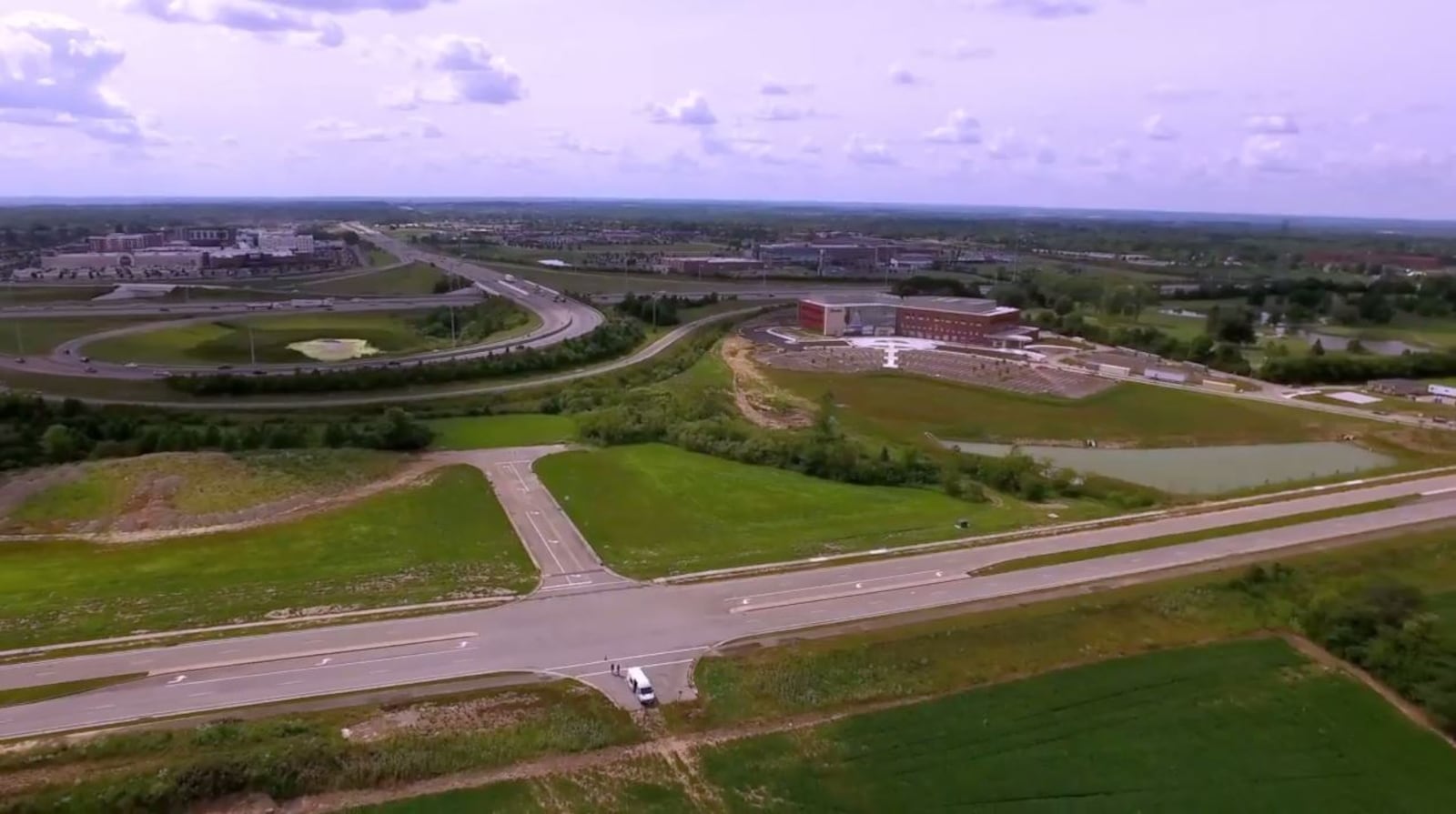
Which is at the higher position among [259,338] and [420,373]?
[259,338]

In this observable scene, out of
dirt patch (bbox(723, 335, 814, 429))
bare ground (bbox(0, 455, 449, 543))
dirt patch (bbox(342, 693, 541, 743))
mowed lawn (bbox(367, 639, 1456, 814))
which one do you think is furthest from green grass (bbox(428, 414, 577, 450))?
mowed lawn (bbox(367, 639, 1456, 814))

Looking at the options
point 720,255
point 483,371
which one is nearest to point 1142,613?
point 483,371

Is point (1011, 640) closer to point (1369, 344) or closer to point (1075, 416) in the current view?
point (1075, 416)

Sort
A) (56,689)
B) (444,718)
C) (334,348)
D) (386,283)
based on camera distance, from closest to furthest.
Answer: (444,718), (56,689), (334,348), (386,283)

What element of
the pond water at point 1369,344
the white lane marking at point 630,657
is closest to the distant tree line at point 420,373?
the white lane marking at point 630,657

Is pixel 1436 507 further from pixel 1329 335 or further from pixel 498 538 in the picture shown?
pixel 1329 335

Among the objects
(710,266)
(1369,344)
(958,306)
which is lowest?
(1369,344)

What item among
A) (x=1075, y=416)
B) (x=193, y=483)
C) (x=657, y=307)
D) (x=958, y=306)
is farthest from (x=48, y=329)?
(x=1075, y=416)

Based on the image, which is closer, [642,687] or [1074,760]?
[1074,760]
